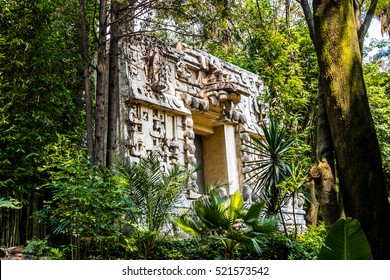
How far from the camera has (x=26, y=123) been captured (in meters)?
8.09

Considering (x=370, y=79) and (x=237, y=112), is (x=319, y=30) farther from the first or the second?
(x=370, y=79)

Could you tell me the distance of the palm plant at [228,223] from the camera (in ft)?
22.1

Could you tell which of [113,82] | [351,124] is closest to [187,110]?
[113,82]

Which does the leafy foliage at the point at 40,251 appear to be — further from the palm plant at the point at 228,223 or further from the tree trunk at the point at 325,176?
the tree trunk at the point at 325,176

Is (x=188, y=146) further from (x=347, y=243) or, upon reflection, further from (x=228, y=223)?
(x=347, y=243)

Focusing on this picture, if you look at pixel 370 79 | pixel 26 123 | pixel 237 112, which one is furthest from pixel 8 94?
pixel 370 79

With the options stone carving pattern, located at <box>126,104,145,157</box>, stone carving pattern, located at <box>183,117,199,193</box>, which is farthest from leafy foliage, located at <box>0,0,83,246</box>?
stone carving pattern, located at <box>183,117,199,193</box>

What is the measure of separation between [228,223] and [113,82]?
3755 mm

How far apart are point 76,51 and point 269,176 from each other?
467 centimetres

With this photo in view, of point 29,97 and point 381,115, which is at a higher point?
point 381,115

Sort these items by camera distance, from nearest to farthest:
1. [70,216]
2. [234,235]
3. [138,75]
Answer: [70,216], [234,235], [138,75]

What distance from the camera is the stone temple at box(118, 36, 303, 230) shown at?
29.8 feet

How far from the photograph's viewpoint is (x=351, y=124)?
5102mm

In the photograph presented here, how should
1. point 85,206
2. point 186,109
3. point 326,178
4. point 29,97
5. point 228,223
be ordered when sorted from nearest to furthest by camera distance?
point 326,178 < point 85,206 < point 228,223 < point 29,97 < point 186,109
